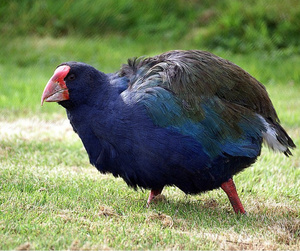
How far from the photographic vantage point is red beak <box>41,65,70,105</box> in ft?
12.4

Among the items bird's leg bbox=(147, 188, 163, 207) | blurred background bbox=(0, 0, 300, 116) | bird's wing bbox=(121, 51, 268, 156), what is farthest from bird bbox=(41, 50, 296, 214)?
blurred background bbox=(0, 0, 300, 116)

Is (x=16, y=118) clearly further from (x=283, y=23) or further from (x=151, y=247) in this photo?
(x=283, y=23)

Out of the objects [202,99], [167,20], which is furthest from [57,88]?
[167,20]

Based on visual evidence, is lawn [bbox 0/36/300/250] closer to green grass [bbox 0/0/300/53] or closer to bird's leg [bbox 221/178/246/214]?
bird's leg [bbox 221/178/246/214]

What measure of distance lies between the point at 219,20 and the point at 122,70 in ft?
20.7

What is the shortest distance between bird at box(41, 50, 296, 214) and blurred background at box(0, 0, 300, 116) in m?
4.68

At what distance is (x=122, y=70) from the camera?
4.01m

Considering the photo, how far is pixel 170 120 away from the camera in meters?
3.61

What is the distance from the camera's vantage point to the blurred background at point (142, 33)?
9.28m

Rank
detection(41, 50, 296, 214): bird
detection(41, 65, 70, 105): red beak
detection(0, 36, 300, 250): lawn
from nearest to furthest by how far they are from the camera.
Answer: detection(0, 36, 300, 250): lawn
detection(41, 50, 296, 214): bird
detection(41, 65, 70, 105): red beak

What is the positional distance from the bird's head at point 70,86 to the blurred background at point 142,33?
182 inches

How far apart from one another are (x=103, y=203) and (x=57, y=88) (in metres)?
0.86

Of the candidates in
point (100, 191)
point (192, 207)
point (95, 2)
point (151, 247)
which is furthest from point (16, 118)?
point (95, 2)

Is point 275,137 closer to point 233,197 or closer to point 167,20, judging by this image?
point 233,197
